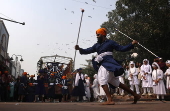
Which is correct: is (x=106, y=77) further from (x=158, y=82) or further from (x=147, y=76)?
(x=147, y=76)

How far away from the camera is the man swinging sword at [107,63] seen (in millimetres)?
Answer: 5637

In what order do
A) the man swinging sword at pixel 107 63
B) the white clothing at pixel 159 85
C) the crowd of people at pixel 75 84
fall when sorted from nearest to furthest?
1. the man swinging sword at pixel 107 63
2. the white clothing at pixel 159 85
3. the crowd of people at pixel 75 84

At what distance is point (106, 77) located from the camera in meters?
5.72

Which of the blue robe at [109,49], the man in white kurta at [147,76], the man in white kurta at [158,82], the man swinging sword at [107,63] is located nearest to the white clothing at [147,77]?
the man in white kurta at [147,76]

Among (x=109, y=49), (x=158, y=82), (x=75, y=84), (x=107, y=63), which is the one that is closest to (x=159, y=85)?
(x=158, y=82)

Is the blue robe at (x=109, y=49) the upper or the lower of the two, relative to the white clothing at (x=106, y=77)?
upper

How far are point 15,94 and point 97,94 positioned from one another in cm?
568

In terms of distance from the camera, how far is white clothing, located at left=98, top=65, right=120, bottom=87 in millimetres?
5699

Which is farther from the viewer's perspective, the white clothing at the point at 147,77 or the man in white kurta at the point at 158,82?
the white clothing at the point at 147,77

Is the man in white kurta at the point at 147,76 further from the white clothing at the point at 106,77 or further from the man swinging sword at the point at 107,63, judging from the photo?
the white clothing at the point at 106,77

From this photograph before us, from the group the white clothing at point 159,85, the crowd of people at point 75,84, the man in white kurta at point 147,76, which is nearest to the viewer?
the white clothing at point 159,85

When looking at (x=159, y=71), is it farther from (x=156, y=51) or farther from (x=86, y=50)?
(x=156, y=51)

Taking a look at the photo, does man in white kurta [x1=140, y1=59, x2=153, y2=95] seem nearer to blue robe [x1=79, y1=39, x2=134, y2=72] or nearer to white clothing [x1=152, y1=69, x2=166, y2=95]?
white clothing [x1=152, y1=69, x2=166, y2=95]

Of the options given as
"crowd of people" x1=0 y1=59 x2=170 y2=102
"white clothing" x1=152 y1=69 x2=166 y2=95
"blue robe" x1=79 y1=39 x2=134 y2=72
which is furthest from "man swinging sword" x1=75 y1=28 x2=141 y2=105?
"crowd of people" x1=0 y1=59 x2=170 y2=102
